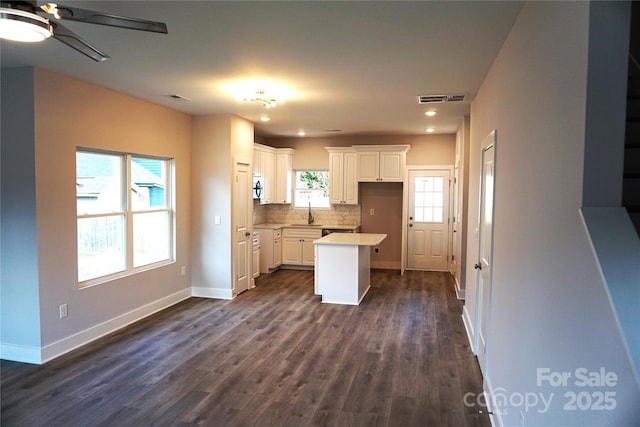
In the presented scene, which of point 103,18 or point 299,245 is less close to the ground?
point 103,18

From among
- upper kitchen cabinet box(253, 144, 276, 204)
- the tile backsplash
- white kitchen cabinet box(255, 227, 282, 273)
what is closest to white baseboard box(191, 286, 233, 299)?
white kitchen cabinet box(255, 227, 282, 273)

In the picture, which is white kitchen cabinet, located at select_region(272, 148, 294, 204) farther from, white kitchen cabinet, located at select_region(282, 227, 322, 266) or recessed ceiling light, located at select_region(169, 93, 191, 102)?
recessed ceiling light, located at select_region(169, 93, 191, 102)

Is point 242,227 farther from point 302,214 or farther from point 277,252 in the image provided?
point 302,214

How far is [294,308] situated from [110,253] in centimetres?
239

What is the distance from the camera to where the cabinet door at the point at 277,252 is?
25.8ft

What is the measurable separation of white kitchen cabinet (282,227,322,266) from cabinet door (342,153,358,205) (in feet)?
2.90

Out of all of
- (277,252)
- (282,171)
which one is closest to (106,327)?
(277,252)

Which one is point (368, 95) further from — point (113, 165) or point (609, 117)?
point (609, 117)

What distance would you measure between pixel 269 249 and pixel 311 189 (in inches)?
64.7

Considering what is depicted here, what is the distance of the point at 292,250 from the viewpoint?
26.5 feet

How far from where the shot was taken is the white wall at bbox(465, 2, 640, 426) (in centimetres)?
126

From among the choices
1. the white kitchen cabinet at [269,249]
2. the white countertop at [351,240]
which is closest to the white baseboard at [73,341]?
the white countertop at [351,240]

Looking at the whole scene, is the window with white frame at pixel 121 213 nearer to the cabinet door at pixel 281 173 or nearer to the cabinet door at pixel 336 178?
the cabinet door at pixel 281 173

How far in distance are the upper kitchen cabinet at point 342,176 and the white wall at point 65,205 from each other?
3.85m
